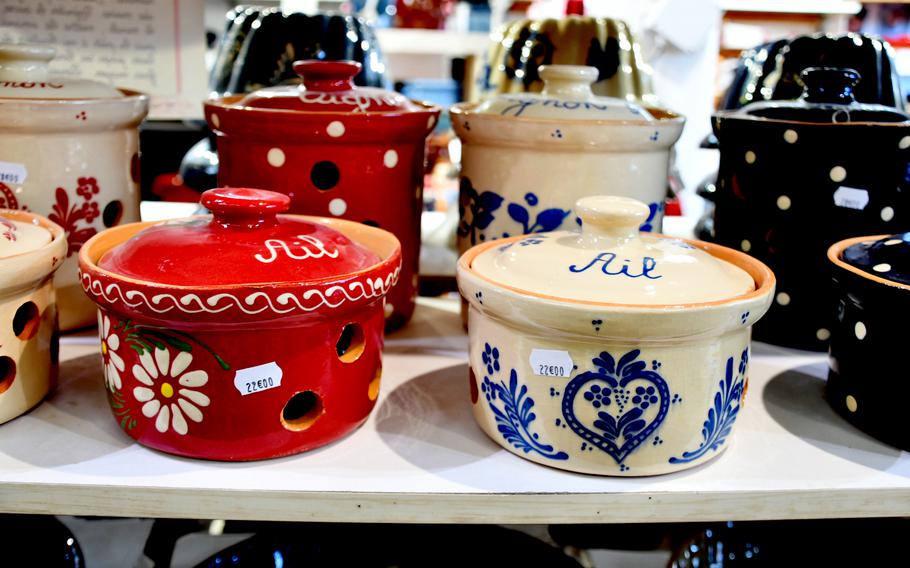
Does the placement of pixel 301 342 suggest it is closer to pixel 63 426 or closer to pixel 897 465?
pixel 63 426

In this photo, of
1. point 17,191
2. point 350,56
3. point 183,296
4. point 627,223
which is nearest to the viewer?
point 183,296

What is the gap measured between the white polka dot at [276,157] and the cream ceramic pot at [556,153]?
0.21 m

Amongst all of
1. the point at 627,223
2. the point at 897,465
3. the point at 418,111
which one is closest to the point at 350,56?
the point at 418,111

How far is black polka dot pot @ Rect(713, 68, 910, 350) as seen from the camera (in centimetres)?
86

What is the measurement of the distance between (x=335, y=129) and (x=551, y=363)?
364 mm

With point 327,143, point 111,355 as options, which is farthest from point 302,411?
point 327,143

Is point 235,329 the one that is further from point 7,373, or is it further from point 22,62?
point 22,62

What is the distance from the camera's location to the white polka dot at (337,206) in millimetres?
892

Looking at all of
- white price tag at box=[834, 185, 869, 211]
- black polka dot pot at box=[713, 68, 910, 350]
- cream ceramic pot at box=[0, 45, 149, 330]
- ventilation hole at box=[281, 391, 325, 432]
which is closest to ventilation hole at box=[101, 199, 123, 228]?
cream ceramic pot at box=[0, 45, 149, 330]

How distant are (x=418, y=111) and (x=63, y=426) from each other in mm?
480

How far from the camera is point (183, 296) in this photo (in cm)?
62

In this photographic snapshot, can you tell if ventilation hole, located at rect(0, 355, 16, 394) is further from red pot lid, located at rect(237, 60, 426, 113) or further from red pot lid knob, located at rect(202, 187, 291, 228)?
red pot lid, located at rect(237, 60, 426, 113)

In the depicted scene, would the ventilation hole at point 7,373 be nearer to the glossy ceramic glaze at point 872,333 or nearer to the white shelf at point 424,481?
the white shelf at point 424,481

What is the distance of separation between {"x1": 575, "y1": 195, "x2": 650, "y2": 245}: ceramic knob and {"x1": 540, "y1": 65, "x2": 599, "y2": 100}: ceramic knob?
0.78ft
